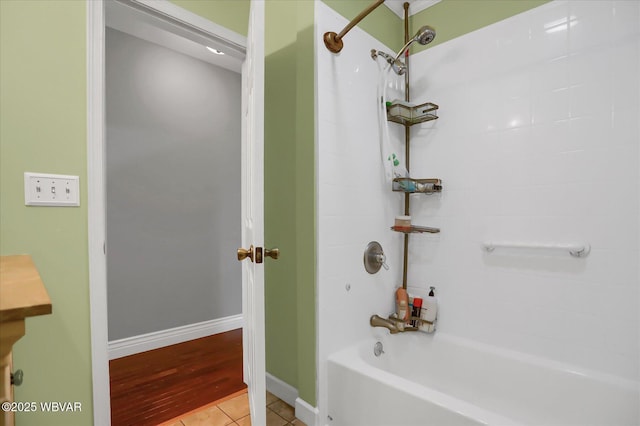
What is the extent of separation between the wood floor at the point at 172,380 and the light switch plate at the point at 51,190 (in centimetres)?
124

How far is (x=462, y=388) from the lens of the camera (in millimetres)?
1626

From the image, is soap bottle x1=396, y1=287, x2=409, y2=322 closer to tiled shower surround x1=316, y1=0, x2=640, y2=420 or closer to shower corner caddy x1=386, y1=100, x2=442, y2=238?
tiled shower surround x1=316, y1=0, x2=640, y2=420

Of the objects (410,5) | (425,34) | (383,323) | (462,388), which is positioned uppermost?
(410,5)

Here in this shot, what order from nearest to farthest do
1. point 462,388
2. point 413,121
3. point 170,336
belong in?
point 462,388
point 413,121
point 170,336

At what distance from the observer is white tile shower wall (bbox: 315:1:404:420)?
1551 mm

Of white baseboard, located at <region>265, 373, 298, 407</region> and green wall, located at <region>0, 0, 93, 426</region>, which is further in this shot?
white baseboard, located at <region>265, 373, 298, 407</region>

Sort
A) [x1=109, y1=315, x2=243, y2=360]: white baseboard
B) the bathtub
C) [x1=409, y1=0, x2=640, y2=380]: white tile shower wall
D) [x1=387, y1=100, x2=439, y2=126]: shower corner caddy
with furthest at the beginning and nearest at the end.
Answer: [x1=109, y1=315, x2=243, y2=360]: white baseboard
[x1=387, y1=100, x2=439, y2=126]: shower corner caddy
[x1=409, y1=0, x2=640, y2=380]: white tile shower wall
the bathtub

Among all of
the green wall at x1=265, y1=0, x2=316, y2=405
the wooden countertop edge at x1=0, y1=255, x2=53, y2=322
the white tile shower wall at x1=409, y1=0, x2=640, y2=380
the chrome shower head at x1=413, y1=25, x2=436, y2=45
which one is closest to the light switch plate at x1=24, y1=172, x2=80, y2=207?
the wooden countertop edge at x1=0, y1=255, x2=53, y2=322

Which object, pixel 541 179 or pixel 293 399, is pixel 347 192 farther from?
pixel 293 399

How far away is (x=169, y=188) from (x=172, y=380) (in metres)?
1.49

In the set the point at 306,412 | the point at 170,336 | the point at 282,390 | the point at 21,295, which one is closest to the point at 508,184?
the point at 306,412

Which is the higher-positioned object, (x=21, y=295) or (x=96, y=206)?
(x=96, y=206)

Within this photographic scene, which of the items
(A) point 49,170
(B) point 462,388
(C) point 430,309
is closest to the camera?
(A) point 49,170

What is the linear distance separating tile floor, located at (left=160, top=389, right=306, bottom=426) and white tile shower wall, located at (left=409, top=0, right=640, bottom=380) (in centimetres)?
103
